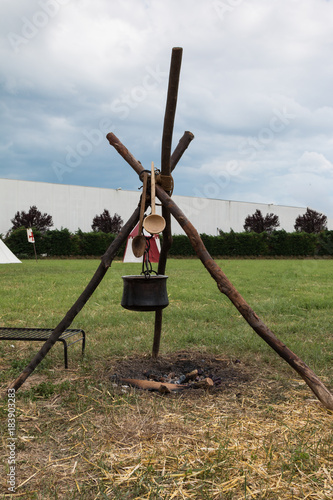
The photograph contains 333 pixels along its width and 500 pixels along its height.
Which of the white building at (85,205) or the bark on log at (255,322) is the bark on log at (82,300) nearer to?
the bark on log at (255,322)

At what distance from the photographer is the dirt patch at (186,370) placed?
3441mm

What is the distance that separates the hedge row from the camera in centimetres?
2606

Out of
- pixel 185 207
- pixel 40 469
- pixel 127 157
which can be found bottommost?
pixel 40 469

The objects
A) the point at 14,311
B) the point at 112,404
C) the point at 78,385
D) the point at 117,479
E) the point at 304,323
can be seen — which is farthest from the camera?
the point at 14,311

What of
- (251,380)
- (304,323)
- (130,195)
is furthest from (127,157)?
(130,195)

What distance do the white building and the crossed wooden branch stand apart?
30353mm

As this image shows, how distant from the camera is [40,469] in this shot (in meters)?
2.20

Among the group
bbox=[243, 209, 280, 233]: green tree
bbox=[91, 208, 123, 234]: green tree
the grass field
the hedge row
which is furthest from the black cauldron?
bbox=[243, 209, 280, 233]: green tree

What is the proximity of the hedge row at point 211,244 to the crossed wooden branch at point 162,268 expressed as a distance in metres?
22.6

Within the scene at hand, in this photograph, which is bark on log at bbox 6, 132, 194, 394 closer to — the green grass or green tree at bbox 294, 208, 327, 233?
the green grass

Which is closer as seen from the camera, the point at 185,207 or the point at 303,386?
the point at 303,386

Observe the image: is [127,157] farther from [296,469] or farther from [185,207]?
[185,207]

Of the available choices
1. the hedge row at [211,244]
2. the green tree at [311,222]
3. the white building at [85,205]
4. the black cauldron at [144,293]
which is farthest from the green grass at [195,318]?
the green tree at [311,222]

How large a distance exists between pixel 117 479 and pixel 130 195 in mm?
37323
